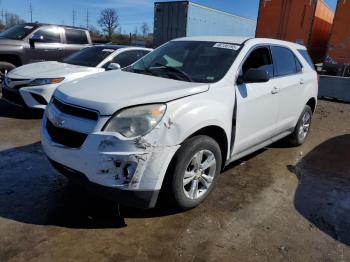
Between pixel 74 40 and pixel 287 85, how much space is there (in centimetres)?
713

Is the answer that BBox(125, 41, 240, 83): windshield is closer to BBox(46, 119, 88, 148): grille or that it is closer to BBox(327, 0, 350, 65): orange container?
BBox(46, 119, 88, 148): grille

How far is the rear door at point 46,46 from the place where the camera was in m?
8.87

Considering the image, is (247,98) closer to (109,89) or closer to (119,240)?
(109,89)

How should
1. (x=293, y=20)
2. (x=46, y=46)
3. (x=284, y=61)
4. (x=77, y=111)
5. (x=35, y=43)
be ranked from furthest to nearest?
(x=293, y=20) < (x=46, y=46) < (x=35, y=43) < (x=284, y=61) < (x=77, y=111)

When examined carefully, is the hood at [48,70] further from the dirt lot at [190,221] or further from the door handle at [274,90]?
the door handle at [274,90]

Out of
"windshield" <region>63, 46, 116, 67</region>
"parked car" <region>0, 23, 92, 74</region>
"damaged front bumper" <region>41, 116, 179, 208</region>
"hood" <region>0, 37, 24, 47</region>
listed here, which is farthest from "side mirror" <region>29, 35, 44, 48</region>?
"damaged front bumper" <region>41, 116, 179, 208</region>

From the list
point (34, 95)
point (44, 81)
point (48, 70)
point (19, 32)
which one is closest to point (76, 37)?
point (19, 32)

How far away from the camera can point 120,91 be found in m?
3.16

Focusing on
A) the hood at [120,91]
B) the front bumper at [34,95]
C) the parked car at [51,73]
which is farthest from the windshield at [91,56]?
the hood at [120,91]

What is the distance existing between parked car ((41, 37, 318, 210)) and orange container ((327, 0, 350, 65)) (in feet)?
30.6

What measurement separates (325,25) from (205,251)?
591 inches

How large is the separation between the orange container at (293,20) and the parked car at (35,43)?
7.73 meters

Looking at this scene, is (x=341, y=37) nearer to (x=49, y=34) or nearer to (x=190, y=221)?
(x=49, y=34)

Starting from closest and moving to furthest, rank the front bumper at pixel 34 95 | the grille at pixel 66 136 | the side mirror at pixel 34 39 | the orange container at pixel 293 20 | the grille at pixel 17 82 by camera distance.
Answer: the grille at pixel 66 136
the front bumper at pixel 34 95
the grille at pixel 17 82
the side mirror at pixel 34 39
the orange container at pixel 293 20
